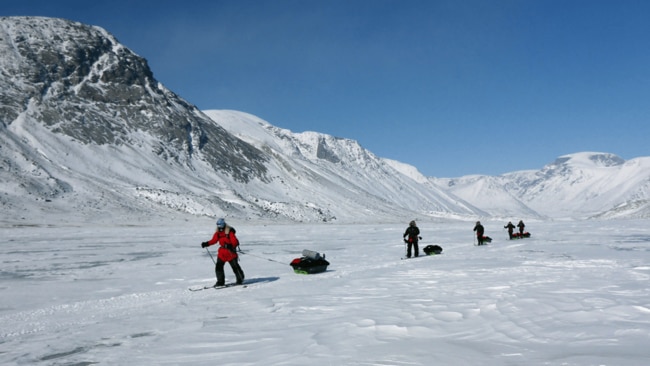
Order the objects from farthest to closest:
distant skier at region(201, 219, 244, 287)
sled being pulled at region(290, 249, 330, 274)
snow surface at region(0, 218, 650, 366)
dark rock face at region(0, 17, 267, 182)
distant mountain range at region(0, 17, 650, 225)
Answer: dark rock face at region(0, 17, 267, 182) < distant mountain range at region(0, 17, 650, 225) < sled being pulled at region(290, 249, 330, 274) < distant skier at region(201, 219, 244, 287) < snow surface at region(0, 218, 650, 366)

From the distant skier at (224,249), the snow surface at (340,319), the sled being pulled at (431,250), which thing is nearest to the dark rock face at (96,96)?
the sled being pulled at (431,250)

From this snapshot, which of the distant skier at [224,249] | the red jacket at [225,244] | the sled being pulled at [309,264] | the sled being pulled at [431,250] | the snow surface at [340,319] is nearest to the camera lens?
the snow surface at [340,319]

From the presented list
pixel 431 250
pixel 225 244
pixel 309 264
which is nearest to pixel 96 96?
pixel 431 250

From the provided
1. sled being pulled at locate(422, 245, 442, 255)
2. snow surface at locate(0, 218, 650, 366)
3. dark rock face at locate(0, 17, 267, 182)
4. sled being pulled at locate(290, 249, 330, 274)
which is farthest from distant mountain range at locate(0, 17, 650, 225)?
snow surface at locate(0, 218, 650, 366)

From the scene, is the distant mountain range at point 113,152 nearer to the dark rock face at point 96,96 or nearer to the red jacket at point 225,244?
the dark rock face at point 96,96

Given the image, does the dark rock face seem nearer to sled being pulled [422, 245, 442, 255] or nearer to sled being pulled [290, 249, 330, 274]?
sled being pulled [422, 245, 442, 255]

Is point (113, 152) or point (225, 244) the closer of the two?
point (225, 244)

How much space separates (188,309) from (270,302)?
1.79 meters

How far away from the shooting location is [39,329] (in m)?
8.44

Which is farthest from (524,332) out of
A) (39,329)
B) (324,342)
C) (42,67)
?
(42,67)

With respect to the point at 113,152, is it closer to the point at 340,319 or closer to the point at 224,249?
the point at 224,249


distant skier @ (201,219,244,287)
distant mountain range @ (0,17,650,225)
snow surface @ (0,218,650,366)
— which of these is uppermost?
distant mountain range @ (0,17,650,225)

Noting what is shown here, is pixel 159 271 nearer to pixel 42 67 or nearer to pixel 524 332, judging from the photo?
pixel 524 332

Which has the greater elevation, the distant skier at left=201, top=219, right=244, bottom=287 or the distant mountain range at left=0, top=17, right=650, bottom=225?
the distant mountain range at left=0, top=17, right=650, bottom=225
